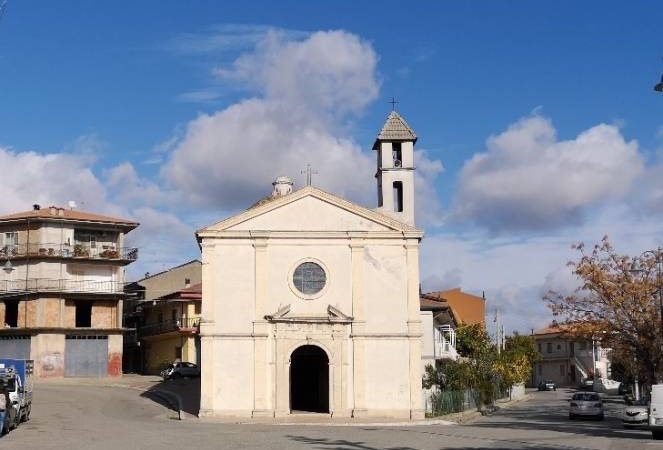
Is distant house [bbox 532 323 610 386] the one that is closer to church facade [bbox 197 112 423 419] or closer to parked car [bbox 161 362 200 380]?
parked car [bbox 161 362 200 380]

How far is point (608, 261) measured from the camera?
132 ft

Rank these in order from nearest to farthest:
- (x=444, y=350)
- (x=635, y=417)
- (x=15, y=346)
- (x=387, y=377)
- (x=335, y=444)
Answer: (x=335, y=444) < (x=635, y=417) < (x=387, y=377) < (x=15, y=346) < (x=444, y=350)

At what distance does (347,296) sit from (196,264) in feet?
123

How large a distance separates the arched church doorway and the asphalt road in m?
6.82

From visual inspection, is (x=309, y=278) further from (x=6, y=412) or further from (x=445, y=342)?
(x=445, y=342)

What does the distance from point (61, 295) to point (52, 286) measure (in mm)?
867

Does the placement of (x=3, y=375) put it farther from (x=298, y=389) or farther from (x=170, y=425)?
(x=298, y=389)

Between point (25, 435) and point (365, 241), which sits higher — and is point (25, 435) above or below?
below

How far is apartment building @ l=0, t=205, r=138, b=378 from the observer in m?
59.1

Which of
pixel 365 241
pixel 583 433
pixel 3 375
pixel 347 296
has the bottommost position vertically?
pixel 583 433

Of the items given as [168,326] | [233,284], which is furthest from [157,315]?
[233,284]

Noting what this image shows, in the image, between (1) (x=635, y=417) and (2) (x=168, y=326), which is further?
(2) (x=168, y=326)

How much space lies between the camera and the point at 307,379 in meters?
45.8

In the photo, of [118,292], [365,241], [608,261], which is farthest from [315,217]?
[118,292]
